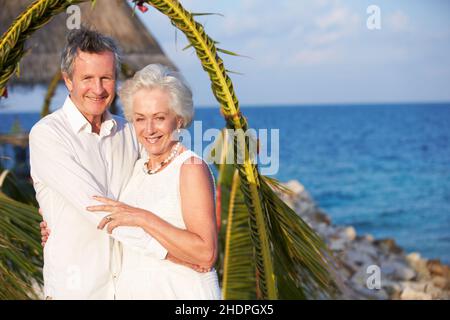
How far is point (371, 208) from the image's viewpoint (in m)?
30.8

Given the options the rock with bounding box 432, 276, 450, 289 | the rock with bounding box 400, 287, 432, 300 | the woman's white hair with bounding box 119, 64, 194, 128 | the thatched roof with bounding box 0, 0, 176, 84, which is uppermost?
the thatched roof with bounding box 0, 0, 176, 84

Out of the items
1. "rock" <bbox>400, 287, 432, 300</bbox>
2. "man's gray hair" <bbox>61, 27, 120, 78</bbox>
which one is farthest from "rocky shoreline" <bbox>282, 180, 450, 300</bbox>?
"man's gray hair" <bbox>61, 27, 120, 78</bbox>

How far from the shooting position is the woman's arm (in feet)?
8.98

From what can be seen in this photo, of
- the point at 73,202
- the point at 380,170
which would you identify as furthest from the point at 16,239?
the point at 380,170

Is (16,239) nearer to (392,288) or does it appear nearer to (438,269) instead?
(392,288)

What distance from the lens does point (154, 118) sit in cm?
287

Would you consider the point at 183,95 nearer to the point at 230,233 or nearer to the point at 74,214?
the point at 74,214

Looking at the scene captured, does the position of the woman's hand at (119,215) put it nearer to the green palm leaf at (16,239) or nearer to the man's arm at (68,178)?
the man's arm at (68,178)

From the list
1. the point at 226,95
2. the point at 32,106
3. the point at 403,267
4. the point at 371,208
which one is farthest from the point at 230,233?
the point at 371,208

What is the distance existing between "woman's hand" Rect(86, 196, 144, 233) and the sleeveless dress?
0.12m

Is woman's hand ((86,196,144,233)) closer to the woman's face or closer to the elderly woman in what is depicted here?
the elderly woman

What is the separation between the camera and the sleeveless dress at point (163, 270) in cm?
284

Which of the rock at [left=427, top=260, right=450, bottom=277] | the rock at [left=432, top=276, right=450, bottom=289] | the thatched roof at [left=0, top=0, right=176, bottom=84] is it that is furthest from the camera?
the rock at [left=427, top=260, right=450, bottom=277]
